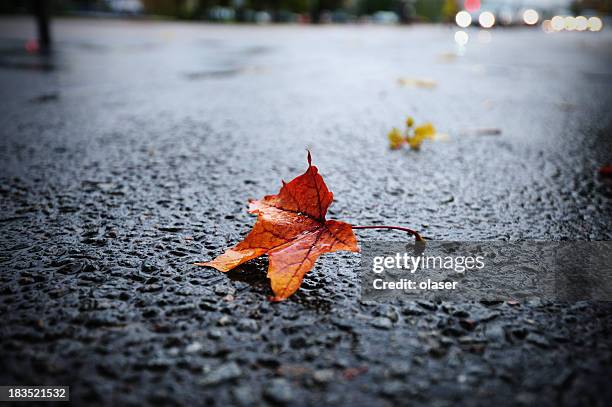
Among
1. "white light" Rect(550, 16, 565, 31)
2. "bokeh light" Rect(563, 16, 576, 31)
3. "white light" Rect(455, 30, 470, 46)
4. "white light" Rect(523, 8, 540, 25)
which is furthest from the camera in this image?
"white light" Rect(523, 8, 540, 25)

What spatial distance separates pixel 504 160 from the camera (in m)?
2.27

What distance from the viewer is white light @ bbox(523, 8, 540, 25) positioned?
45.5 m

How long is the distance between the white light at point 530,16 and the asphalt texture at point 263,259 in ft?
158

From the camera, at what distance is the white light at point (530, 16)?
45463 millimetres

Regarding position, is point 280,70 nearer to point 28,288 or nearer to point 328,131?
point 328,131

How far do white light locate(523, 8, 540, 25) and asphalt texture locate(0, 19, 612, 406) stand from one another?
4816 cm

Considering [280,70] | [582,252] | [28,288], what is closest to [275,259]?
[28,288]

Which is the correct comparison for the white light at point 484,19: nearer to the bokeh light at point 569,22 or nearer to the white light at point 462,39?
the white light at point 462,39

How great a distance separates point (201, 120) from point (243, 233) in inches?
69.4

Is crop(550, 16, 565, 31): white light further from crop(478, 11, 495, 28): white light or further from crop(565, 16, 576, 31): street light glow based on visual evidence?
crop(478, 11, 495, 28): white light

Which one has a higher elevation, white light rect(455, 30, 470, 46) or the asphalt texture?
white light rect(455, 30, 470, 46)

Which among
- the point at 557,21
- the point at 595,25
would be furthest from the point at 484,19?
the point at 557,21

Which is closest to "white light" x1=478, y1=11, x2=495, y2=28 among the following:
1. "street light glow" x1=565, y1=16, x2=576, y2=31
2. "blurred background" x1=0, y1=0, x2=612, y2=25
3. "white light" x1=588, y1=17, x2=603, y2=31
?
"blurred background" x1=0, y1=0, x2=612, y2=25

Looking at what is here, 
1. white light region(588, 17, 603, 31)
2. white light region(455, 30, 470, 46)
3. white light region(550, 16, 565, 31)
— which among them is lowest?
white light region(455, 30, 470, 46)
